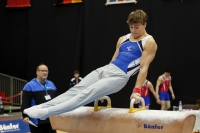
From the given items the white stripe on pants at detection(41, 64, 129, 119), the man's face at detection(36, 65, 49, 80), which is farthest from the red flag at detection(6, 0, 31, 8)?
the white stripe on pants at detection(41, 64, 129, 119)

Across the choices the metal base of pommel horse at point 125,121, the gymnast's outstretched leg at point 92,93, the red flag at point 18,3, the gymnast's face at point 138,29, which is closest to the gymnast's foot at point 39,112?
the gymnast's outstretched leg at point 92,93

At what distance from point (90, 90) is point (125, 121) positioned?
524 millimetres

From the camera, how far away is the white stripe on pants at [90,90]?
3.90m

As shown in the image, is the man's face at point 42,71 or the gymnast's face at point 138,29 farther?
the man's face at point 42,71

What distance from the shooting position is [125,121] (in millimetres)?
3953

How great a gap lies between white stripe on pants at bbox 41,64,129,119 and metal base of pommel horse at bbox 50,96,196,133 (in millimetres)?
289

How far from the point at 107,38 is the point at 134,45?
940cm

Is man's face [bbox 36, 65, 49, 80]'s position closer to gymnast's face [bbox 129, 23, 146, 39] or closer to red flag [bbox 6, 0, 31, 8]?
gymnast's face [bbox 129, 23, 146, 39]

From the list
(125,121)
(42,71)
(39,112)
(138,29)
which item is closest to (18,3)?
(42,71)

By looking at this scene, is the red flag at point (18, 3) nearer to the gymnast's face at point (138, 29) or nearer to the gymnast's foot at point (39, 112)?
the gymnast's face at point (138, 29)

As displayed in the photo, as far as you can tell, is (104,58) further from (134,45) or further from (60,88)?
(134,45)

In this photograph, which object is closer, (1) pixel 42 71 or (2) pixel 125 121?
(2) pixel 125 121

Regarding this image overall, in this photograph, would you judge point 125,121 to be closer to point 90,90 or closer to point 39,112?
point 90,90

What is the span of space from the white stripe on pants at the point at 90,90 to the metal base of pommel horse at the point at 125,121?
0.29 metres
